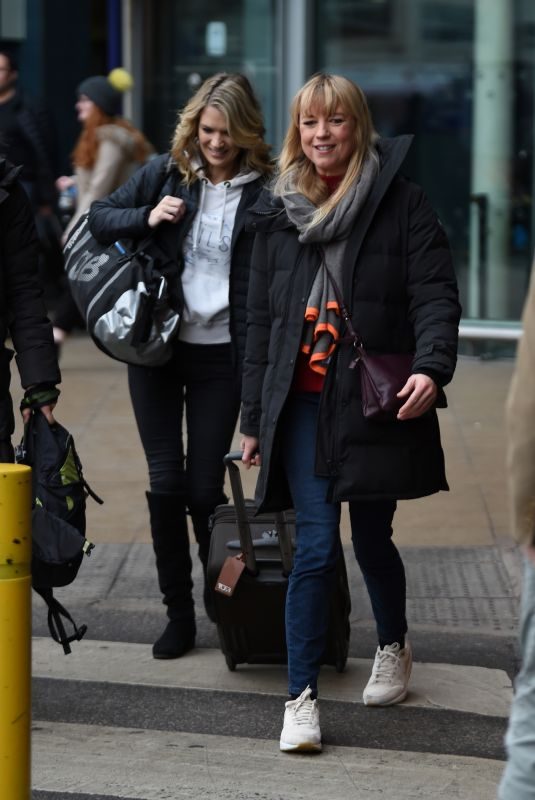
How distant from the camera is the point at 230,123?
5.09m

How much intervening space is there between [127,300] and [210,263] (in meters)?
0.30

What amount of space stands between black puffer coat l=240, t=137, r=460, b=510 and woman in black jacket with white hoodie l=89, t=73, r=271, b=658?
0.52 m

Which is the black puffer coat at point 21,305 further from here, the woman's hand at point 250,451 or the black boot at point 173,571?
the black boot at point 173,571

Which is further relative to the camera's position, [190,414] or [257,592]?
[190,414]

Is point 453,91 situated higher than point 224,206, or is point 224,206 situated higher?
point 453,91

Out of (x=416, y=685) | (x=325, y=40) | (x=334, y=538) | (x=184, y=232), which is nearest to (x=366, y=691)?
(x=416, y=685)

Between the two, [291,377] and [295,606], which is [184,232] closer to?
[291,377]

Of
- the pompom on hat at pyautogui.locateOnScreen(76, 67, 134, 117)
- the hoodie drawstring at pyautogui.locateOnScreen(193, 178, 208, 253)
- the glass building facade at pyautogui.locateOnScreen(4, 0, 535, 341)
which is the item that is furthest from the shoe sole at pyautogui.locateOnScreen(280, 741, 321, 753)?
the glass building facade at pyautogui.locateOnScreen(4, 0, 535, 341)

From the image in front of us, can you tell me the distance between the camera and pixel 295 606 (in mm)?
4531

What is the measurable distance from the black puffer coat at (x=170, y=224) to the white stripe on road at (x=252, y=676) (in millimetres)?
1044


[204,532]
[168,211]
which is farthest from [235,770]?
[168,211]

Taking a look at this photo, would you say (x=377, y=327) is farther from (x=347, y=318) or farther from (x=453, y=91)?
(x=453, y=91)

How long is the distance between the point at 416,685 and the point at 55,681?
1.20m

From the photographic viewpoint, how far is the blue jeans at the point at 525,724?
288 cm
